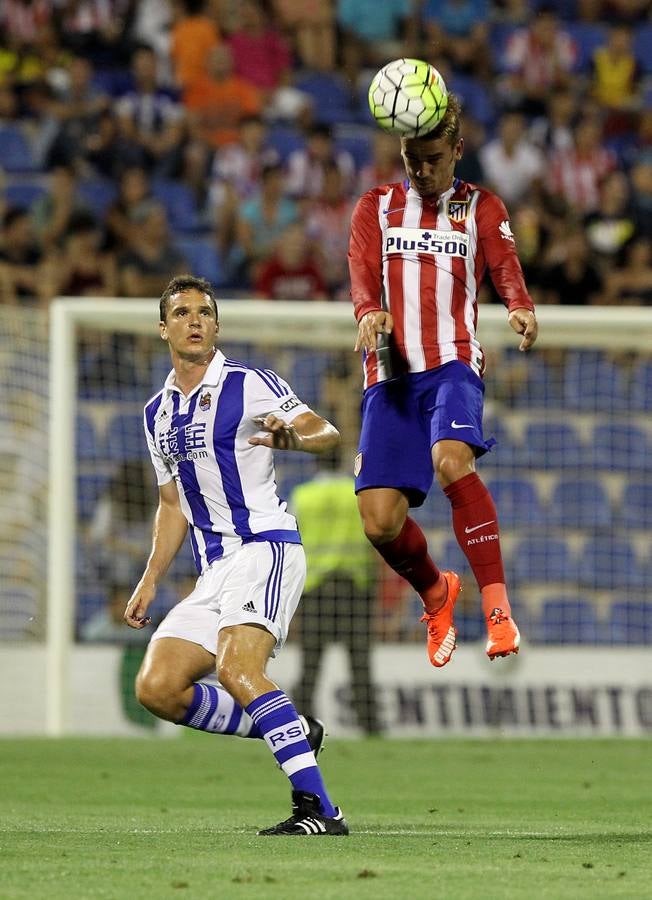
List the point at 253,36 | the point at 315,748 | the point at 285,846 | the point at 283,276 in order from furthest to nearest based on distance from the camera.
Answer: the point at 253,36 < the point at 283,276 < the point at 315,748 < the point at 285,846

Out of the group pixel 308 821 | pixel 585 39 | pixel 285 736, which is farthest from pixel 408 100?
pixel 585 39

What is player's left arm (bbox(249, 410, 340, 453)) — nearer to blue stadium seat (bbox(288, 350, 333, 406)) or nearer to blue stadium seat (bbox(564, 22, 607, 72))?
blue stadium seat (bbox(288, 350, 333, 406))

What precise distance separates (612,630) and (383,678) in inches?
81.7

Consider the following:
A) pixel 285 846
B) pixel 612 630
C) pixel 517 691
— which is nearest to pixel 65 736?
pixel 517 691

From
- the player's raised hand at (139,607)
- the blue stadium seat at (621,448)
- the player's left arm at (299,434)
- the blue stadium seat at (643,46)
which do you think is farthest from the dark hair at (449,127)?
the blue stadium seat at (643,46)

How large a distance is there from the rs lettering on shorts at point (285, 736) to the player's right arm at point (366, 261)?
1.71 meters

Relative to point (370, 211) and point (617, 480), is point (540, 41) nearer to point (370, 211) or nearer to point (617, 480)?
point (617, 480)

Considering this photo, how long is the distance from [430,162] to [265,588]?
2.04 metres

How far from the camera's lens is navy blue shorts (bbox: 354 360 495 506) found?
7383 millimetres

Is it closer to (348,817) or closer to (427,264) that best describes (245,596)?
(348,817)

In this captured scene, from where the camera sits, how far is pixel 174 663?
7047 millimetres

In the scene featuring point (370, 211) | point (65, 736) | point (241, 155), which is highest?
point (241, 155)

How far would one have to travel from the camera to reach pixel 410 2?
18672 mm

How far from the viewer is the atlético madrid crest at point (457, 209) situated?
7.47 metres
